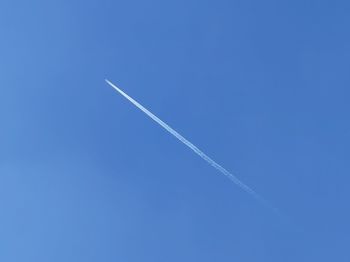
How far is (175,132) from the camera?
56.9 ft

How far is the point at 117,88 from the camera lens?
58.6 ft

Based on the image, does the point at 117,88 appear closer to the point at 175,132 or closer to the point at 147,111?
the point at 147,111

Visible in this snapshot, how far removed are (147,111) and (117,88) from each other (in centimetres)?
153

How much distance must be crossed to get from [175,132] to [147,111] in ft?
4.33

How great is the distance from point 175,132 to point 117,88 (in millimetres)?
2840

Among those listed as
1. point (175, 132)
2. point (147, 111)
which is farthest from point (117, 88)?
point (175, 132)

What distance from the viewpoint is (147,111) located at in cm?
1748
